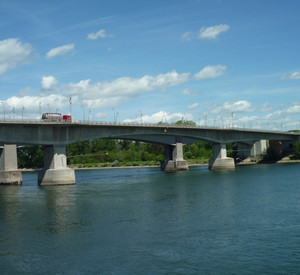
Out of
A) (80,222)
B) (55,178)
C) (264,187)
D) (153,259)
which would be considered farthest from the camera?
(55,178)

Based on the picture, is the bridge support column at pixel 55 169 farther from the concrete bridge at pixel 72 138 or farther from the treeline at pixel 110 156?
the treeline at pixel 110 156

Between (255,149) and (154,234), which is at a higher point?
(255,149)

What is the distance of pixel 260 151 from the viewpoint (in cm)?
15200

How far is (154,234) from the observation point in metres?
34.4

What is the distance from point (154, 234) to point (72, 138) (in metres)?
51.9

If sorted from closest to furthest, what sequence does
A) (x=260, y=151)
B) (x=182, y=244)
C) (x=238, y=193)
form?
(x=182, y=244)
(x=238, y=193)
(x=260, y=151)

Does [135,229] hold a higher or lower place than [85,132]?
lower

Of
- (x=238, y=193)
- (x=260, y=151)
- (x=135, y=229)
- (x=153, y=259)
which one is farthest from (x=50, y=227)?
(x=260, y=151)

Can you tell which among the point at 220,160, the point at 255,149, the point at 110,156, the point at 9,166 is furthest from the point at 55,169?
the point at 110,156

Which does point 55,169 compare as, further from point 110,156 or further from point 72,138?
point 110,156

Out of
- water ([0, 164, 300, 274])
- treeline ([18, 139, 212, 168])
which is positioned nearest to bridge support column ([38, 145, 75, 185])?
water ([0, 164, 300, 274])

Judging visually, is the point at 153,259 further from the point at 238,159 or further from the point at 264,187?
the point at 238,159

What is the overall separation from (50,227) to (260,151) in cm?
12273

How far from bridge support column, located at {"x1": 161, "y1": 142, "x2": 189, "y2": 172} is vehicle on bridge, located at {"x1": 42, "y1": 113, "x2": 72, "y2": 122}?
4061 centimetres
